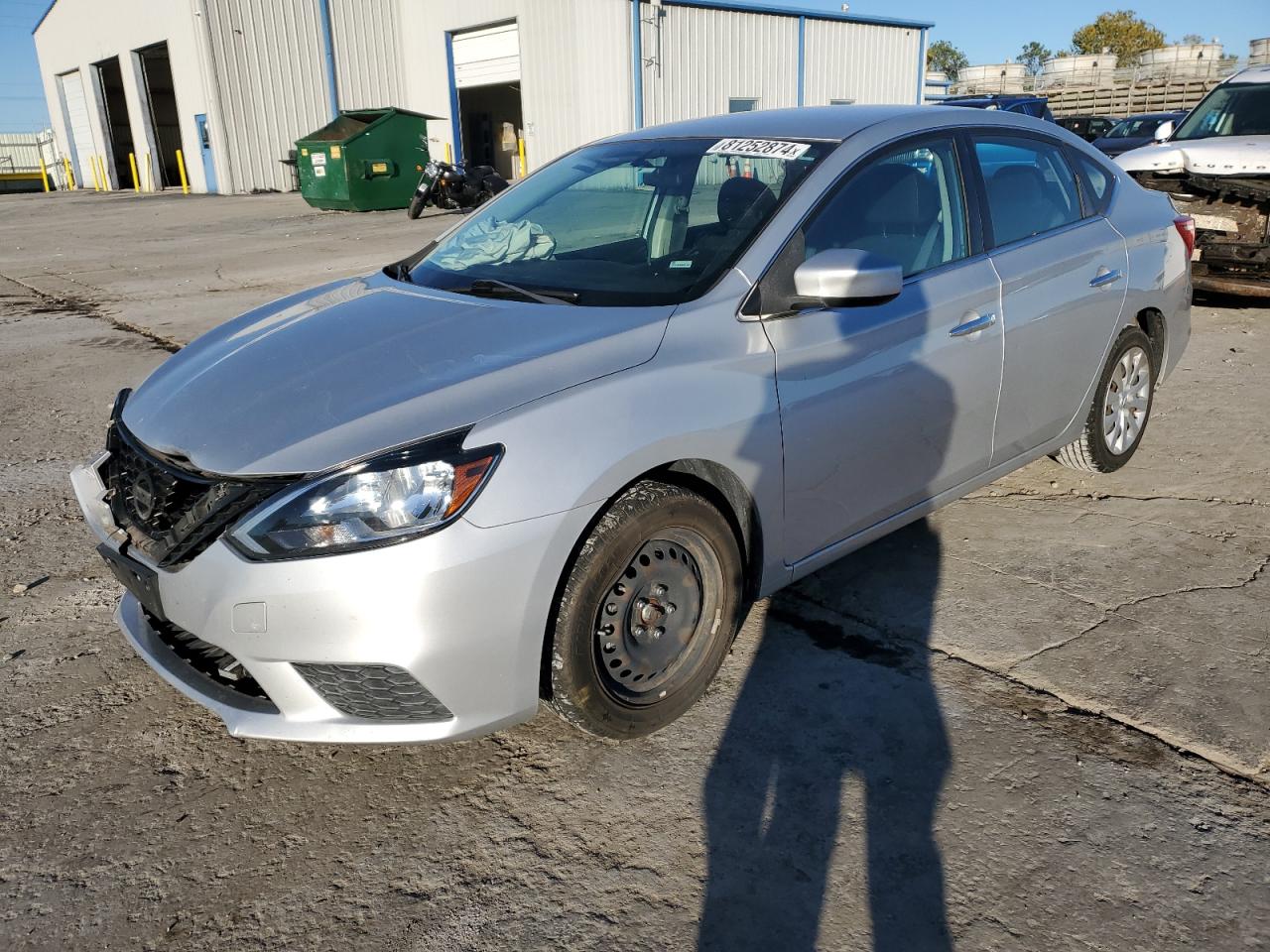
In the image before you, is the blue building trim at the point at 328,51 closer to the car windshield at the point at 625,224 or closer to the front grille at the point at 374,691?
the car windshield at the point at 625,224

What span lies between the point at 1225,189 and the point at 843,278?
712cm

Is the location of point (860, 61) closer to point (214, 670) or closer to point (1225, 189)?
point (1225, 189)

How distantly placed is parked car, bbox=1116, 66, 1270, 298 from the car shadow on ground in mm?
6145

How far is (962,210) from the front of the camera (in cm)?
370

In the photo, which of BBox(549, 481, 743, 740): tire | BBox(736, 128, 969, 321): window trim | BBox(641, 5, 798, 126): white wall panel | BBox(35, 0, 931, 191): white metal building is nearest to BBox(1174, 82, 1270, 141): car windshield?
BBox(736, 128, 969, 321): window trim

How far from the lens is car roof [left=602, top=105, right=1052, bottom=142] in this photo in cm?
352

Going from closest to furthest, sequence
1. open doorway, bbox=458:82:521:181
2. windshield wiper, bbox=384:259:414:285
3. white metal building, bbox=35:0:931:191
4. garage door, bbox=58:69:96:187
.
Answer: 1. windshield wiper, bbox=384:259:414:285
2. white metal building, bbox=35:0:931:191
3. open doorway, bbox=458:82:521:181
4. garage door, bbox=58:69:96:187

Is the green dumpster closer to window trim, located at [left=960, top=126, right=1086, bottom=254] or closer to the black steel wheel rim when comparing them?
window trim, located at [left=960, top=126, right=1086, bottom=254]

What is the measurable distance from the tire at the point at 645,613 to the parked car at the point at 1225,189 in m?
7.22

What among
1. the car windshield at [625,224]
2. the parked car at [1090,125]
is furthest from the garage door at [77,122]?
the car windshield at [625,224]

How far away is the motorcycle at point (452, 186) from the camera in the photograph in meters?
18.3

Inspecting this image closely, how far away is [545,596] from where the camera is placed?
247cm

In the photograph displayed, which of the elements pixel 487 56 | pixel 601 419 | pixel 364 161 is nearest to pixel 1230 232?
pixel 601 419

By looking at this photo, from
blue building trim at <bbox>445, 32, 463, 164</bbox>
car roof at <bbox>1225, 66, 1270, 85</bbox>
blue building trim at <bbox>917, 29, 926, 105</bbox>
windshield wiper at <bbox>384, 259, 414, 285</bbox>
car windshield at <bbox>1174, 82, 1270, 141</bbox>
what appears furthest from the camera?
Answer: blue building trim at <bbox>917, 29, 926, 105</bbox>
